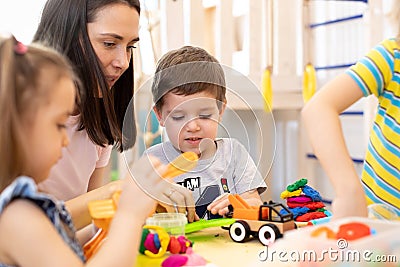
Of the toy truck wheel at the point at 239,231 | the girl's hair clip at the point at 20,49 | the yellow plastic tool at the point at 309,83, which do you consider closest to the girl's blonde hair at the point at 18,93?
the girl's hair clip at the point at 20,49

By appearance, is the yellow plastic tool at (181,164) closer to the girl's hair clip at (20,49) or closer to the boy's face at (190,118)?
the boy's face at (190,118)

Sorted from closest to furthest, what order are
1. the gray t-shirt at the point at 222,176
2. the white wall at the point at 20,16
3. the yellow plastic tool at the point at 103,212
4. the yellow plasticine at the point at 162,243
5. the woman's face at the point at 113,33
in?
the yellow plastic tool at the point at 103,212 < the yellow plasticine at the point at 162,243 < the gray t-shirt at the point at 222,176 < the woman's face at the point at 113,33 < the white wall at the point at 20,16

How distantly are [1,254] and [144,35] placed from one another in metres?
1.54

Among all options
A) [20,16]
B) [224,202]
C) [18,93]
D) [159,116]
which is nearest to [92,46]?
[159,116]

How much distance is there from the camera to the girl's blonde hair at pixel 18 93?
0.52 metres

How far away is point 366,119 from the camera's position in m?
1.92

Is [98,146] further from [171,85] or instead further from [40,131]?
[40,131]

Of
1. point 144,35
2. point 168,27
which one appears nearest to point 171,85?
point 168,27

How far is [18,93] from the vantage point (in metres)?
0.53

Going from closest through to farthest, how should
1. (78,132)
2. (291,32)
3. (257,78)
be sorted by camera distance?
(78,132) < (257,78) < (291,32)

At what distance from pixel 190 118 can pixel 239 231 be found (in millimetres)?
175

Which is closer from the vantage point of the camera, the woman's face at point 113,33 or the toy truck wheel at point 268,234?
the toy truck wheel at point 268,234

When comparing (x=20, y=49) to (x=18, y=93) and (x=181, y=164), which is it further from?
(x=181, y=164)

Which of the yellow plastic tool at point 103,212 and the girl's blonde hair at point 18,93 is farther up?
the girl's blonde hair at point 18,93
